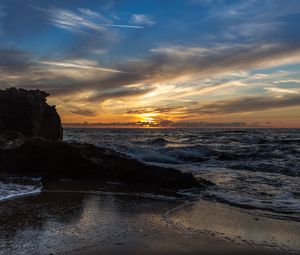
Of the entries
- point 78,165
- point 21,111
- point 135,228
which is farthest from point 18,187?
point 21,111

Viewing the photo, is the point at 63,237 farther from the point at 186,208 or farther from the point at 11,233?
the point at 186,208

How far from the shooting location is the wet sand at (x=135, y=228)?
480 cm

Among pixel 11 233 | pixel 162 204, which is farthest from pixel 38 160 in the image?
pixel 11 233

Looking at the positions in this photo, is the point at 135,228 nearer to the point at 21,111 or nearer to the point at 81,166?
the point at 81,166

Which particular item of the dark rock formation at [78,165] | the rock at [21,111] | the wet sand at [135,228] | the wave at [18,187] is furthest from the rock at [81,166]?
the rock at [21,111]

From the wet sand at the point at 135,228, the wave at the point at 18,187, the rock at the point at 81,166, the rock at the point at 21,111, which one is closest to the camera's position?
the wet sand at the point at 135,228

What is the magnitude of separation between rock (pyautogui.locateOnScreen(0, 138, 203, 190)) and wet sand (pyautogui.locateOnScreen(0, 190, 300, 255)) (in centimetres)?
197

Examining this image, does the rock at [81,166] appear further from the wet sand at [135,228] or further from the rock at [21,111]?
the rock at [21,111]

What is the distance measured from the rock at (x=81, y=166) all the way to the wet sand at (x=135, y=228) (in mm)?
1971

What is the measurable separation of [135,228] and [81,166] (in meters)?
4.96

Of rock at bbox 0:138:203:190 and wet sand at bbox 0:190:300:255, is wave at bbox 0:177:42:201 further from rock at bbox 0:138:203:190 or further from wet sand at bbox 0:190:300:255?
rock at bbox 0:138:203:190

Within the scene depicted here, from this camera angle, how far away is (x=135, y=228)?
5.68 meters

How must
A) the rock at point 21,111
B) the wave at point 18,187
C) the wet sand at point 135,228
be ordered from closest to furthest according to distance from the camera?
the wet sand at point 135,228 < the wave at point 18,187 < the rock at point 21,111

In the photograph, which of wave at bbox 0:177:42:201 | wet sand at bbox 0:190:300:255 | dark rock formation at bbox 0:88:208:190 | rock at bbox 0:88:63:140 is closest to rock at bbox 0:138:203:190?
dark rock formation at bbox 0:88:208:190
